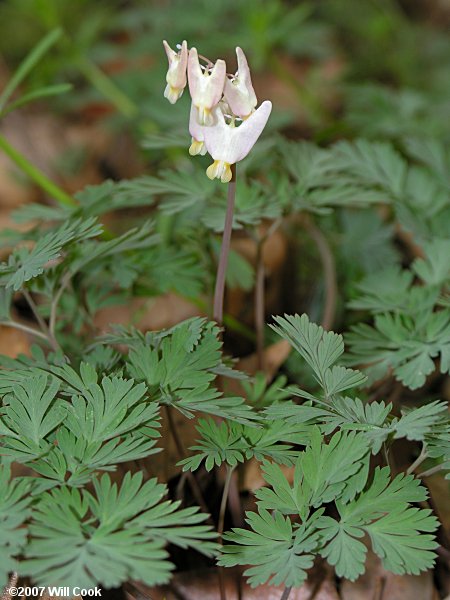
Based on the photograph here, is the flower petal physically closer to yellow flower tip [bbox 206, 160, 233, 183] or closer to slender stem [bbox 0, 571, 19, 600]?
yellow flower tip [bbox 206, 160, 233, 183]

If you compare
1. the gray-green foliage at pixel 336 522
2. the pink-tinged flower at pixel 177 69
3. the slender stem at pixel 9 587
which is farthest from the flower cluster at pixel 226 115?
the slender stem at pixel 9 587

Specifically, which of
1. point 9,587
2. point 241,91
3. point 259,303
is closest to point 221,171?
point 241,91

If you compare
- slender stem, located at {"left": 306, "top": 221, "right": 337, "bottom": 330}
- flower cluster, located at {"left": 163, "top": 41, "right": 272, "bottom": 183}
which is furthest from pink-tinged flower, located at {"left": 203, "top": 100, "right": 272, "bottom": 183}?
slender stem, located at {"left": 306, "top": 221, "right": 337, "bottom": 330}

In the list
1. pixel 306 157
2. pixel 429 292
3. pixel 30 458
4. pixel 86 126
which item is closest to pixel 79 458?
pixel 30 458

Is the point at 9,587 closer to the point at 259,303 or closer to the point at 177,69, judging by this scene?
the point at 259,303

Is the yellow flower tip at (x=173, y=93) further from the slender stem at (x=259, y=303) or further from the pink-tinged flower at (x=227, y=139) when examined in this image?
the slender stem at (x=259, y=303)

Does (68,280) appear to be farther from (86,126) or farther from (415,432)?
(86,126)
